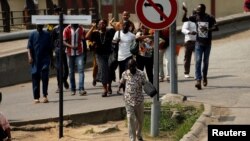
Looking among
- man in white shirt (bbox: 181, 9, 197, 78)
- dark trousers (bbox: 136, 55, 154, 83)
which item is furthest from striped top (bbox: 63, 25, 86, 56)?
man in white shirt (bbox: 181, 9, 197, 78)

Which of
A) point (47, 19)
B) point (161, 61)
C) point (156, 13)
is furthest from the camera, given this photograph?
point (161, 61)

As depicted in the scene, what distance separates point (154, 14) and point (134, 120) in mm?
1686

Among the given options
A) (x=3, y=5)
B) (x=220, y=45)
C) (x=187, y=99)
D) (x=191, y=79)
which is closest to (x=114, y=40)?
(x=187, y=99)

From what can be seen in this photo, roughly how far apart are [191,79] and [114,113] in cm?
468

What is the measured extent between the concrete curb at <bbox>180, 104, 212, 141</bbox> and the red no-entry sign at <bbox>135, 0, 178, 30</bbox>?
170cm

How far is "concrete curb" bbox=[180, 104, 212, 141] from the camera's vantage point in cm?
1114

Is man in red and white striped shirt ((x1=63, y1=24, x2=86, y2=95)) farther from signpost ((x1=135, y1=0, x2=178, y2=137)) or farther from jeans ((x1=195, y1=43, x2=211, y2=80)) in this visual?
signpost ((x1=135, y1=0, x2=178, y2=137))

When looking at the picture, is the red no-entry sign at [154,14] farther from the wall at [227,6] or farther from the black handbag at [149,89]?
the wall at [227,6]

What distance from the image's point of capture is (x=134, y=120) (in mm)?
11516

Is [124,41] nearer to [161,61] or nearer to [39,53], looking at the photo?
[39,53]

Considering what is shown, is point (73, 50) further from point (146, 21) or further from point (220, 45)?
point (220, 45)

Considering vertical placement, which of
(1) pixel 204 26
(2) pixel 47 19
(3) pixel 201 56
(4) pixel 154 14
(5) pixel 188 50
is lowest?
(5) pixel 188 50

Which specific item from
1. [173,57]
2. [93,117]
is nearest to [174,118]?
[173,57]

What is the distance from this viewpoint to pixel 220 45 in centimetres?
2534
